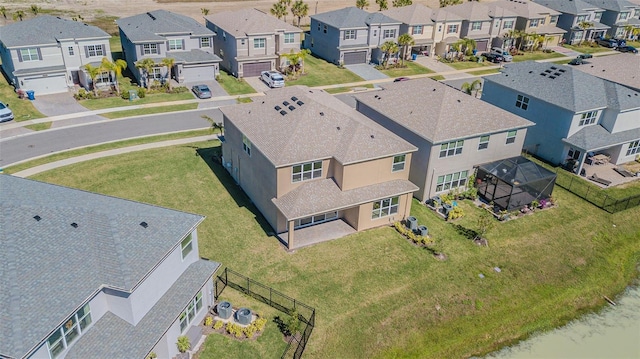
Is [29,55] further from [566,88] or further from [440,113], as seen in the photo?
[566,88]

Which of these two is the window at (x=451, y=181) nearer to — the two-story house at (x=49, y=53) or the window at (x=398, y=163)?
the window at (x=398, y=163)

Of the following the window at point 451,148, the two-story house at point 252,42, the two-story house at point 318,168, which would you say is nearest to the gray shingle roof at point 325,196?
the two-story house at point 318,168

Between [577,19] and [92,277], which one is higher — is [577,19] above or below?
above

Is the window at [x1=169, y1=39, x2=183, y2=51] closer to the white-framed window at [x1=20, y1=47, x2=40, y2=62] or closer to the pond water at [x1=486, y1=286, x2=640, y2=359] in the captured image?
the white-framed window at [x1=20, y1=47, x2=40, y2=62]

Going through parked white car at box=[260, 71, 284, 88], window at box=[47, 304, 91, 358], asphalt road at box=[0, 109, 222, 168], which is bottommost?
asphalt road at box=[0, 109, 222, 168]

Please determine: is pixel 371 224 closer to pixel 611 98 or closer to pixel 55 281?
pixel 55 281

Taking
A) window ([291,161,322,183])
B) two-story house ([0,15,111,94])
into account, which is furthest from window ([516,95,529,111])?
two-story house ([0,15,111,94])

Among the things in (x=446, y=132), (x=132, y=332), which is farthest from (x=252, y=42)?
(x=132, y=332)
